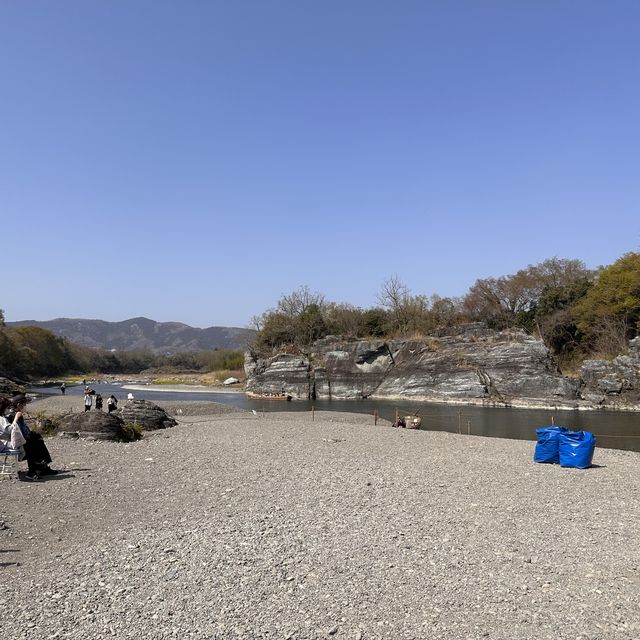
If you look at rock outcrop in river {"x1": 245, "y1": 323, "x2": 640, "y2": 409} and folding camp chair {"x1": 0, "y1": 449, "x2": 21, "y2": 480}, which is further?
rock outcrop in river {"x1": 245, "y1": 323, "x2": 640, "y2": 409}

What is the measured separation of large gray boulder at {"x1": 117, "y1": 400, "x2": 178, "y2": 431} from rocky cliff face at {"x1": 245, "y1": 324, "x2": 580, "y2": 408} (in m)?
42.1

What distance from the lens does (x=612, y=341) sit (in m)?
62.2

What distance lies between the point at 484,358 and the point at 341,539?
57.8 m

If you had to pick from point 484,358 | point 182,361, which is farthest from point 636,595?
point 182,361

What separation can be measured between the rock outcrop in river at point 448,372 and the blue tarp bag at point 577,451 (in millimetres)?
41051

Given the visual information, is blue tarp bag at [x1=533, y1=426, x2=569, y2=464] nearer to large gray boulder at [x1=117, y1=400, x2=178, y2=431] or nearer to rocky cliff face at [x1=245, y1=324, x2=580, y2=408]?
large gray boulder at [x1=117, y1=400, x2=178, y2=431]

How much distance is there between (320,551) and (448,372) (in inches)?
2290

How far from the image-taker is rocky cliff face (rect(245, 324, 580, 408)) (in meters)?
59.2

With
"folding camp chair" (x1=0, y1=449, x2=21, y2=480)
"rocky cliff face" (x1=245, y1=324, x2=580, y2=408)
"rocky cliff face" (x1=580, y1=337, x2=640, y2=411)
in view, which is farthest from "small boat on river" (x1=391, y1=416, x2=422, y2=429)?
"rocky cliff face" (x1=580, y1=337, x2=640, y2=411)

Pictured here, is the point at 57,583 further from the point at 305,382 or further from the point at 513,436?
the point at 305,382

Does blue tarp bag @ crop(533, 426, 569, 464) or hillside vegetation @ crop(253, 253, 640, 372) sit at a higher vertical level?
hillside vegetation @ crop(253, 253, 640, 372)

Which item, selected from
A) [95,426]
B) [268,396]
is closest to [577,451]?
[95,426]

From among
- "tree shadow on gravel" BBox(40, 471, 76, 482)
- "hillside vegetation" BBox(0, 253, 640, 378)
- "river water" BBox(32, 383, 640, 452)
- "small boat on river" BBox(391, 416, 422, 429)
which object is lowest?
"river water" BBox(32, 383, 640, 452)

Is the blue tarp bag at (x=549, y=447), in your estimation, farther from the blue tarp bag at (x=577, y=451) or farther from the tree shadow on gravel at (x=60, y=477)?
the tree shadow on gravel at (x=60, y=477)
